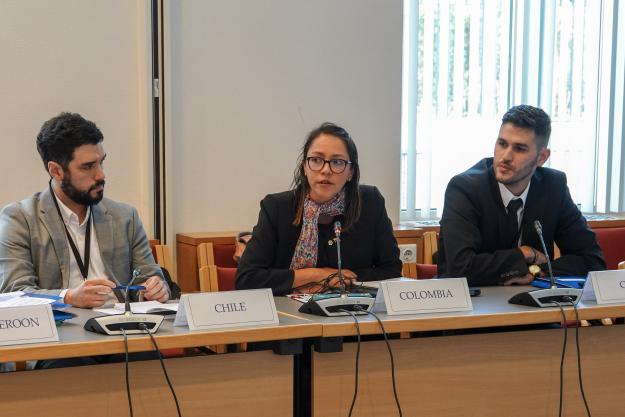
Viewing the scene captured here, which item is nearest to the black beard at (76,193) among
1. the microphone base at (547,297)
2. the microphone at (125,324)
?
the microphone at (125,324)

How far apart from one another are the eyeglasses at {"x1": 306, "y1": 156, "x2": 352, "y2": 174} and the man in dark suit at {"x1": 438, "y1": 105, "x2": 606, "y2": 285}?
49 centimetres

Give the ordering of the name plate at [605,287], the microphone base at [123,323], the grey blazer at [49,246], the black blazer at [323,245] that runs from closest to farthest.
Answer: the microphone base at [123,323] → the name plate at [605,287] → the grey blazer at [49,246] → the black blazer at [323,245]

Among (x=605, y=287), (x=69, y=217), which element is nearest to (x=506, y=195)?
(x=605, y=287)

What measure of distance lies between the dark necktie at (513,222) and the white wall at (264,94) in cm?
144

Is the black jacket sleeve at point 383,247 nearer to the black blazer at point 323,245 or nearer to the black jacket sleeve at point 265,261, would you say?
the black blazer at point 323,245

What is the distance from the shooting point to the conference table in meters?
2.08

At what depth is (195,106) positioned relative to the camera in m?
4.23

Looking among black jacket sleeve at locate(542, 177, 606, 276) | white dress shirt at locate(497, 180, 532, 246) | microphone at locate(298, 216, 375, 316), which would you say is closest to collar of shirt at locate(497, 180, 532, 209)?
white dress shirt at locate(497, 180, 532, 246)

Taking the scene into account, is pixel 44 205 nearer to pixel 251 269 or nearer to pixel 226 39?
pixel 251 269

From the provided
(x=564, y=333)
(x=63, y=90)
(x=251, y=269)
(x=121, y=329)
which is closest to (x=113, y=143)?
(x=63, y=90)

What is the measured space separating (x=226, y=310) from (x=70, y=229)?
1.07m

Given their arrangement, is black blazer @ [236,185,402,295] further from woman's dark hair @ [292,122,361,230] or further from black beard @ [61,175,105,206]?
black beard @ [61,175,105,206]

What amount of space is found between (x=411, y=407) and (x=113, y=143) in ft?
7.41

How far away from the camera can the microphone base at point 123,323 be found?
6.88 ft
